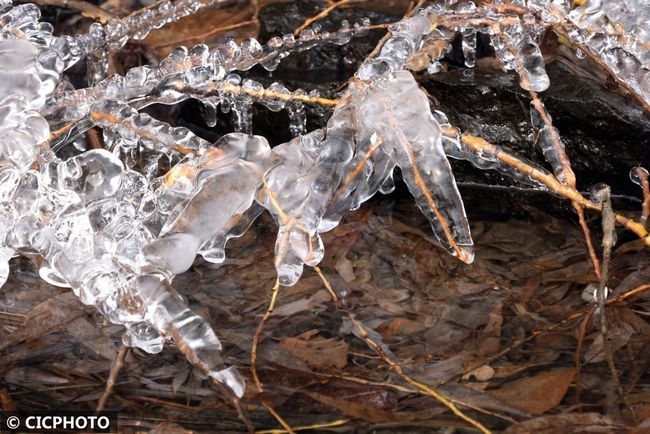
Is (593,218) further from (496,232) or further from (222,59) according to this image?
(222,59)

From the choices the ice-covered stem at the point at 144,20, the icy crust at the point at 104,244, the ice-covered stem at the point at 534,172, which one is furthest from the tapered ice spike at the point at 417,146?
the ice-covered stem at the point at 144,20

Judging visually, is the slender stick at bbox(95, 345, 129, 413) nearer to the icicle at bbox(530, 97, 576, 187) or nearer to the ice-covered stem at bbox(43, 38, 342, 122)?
the ice-covered stem at bbox(43, 38, 342, 122)

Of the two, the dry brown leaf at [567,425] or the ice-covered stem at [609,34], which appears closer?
the dry brown leaf at [567,425]

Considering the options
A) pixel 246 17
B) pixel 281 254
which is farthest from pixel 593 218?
pixel 246 17

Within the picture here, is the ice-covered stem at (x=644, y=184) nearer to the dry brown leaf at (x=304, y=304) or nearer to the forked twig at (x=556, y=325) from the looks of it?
the forked twig at (x=556, y=325)

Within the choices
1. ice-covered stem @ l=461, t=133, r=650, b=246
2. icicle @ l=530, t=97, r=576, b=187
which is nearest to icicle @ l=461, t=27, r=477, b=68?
icicle @ l=530, t=97, r=576, b=187

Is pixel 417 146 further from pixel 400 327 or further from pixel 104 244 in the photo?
pixel 104 244
